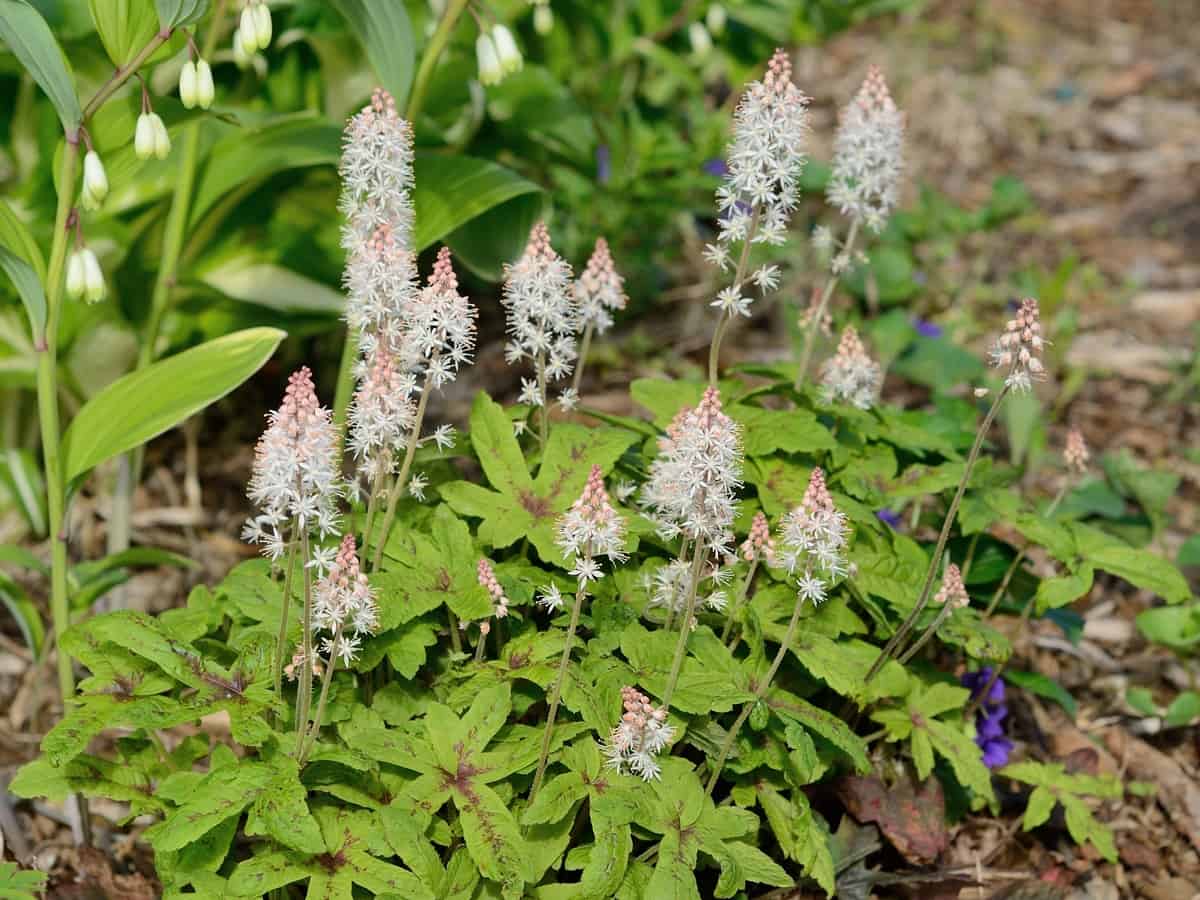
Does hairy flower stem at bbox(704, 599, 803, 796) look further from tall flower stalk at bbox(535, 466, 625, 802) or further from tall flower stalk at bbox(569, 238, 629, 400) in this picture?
tall flower stalk at bbox(569, 238, 629, 400)

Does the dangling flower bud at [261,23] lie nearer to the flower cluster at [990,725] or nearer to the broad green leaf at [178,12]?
the broad green leaf at [178,12]

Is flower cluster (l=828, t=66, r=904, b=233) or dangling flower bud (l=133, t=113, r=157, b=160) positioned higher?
flower cluster (l=828, t=66, r=904, b=233)

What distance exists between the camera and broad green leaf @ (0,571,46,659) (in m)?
3.08

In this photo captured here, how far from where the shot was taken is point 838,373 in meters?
2.88

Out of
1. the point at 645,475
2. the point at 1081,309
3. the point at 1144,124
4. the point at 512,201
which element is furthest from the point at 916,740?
the point at 1144,124

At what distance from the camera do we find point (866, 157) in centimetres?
291

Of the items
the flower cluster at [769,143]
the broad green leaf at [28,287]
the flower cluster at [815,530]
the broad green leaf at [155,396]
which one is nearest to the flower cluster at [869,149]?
the flower cluster at [769,143]

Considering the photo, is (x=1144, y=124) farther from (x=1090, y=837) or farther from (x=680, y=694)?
(x=680, y=694)

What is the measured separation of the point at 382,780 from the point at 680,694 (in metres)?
0.56

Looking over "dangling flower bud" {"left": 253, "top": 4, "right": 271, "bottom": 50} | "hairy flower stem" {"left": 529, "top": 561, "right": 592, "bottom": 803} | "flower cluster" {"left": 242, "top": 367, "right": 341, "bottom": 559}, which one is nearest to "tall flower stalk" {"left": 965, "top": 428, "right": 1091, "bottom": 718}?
"hairy flower stem" {"left": 529, "top": 561, "right": 592, "bottom": 803}

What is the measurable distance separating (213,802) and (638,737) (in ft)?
2.31

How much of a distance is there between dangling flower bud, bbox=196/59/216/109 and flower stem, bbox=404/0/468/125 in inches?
26.5

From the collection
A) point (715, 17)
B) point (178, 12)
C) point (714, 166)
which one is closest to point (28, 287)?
point (178, 12)

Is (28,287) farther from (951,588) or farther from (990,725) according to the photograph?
(990,725)
